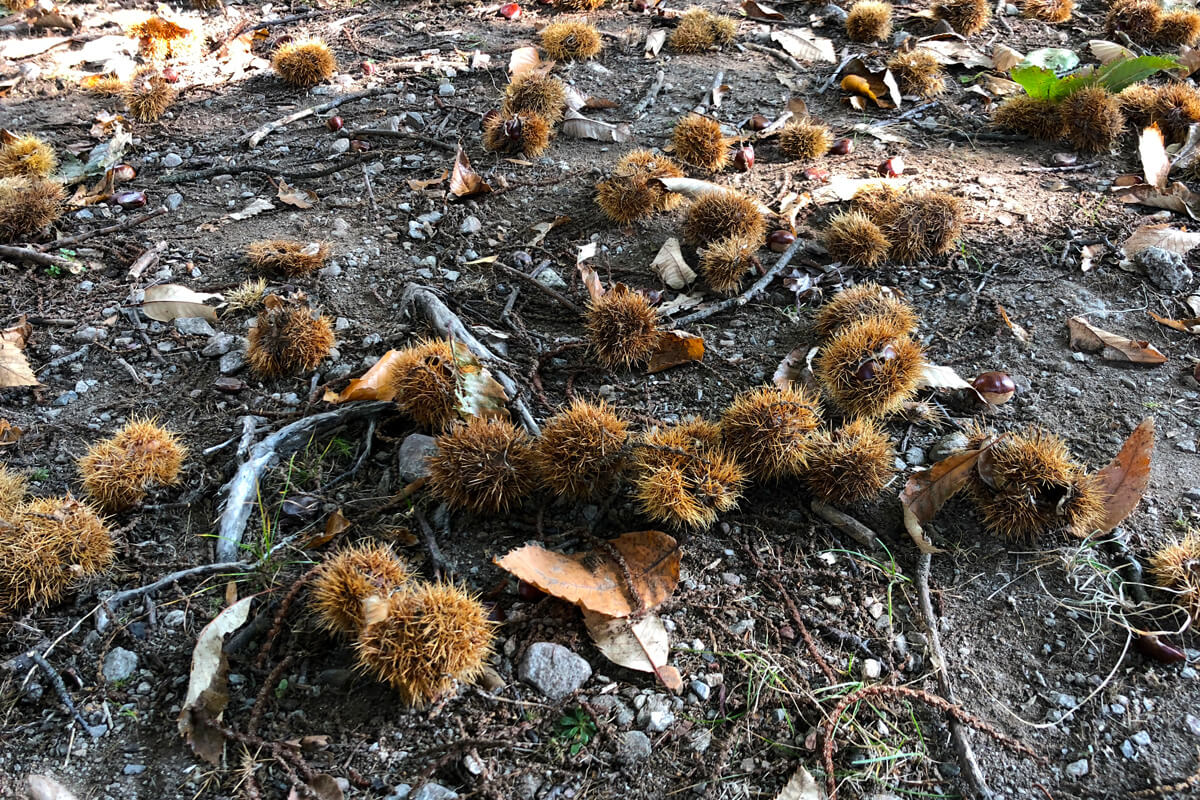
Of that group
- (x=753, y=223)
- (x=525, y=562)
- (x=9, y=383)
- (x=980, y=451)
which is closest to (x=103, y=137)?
(x=9, y=383)

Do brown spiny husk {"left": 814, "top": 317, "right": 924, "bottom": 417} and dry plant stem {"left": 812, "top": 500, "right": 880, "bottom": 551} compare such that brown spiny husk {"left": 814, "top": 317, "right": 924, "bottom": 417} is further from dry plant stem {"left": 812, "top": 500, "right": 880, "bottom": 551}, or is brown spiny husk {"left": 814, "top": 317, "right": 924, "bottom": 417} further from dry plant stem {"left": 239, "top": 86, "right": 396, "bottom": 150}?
dry plant stem {"left": 239, "top": 86, "right": 396, "bottom": 150}

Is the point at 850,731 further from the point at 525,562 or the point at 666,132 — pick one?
the point at 666,132

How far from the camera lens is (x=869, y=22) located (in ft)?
15.2

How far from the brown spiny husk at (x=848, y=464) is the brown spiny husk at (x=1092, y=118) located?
2.46 m

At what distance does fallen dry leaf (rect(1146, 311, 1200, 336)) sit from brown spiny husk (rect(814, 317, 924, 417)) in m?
1.14

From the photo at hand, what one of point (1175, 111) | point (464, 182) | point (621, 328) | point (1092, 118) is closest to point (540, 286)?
point (621, 328)

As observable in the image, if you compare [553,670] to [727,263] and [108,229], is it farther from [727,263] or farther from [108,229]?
[108,229]

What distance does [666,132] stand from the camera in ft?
13.4

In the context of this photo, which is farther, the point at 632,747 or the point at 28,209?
the point at 28,209

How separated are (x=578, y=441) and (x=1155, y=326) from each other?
224cm

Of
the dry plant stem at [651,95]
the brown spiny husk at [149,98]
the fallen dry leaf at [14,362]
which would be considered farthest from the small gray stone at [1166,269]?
the brown spiny husk at [149,98]

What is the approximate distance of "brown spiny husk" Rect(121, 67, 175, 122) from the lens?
420 cm

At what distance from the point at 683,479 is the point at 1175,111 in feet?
11.0

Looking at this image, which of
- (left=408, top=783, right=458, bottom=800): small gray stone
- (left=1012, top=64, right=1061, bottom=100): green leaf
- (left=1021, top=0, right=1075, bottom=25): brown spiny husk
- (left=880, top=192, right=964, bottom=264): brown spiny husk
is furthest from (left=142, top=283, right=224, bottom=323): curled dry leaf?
(left=1021, top=0, right=1075, bottom=25): brown spiny husk
